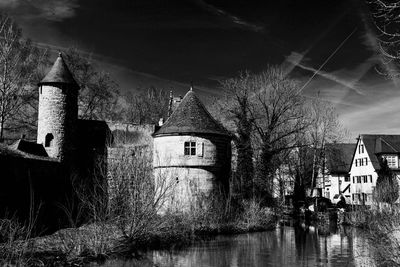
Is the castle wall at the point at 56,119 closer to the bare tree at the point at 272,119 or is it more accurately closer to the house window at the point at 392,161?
the bare tree at the point at 272,119

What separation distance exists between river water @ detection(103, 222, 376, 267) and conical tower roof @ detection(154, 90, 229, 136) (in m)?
6.97

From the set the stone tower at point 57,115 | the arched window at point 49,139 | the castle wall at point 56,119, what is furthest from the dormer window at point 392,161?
the arched window at point 49,139

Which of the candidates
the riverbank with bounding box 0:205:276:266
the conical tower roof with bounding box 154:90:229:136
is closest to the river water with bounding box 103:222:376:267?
the riverbank with bounding box 0:205:276:266

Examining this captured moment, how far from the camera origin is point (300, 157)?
45.2 m

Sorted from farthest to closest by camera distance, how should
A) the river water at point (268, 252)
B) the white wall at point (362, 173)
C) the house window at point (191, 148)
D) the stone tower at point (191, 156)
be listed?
the white wall at point (362, 173) → the house window at point (191, 148) → the stone tower at point (191, 156) → the river water at point (268, 252)

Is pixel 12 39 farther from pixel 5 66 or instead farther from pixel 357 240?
pixel 357 240

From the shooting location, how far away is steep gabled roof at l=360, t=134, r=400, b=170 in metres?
51.0

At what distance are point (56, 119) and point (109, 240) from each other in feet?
52.1

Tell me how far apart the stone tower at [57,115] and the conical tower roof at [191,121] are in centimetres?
733

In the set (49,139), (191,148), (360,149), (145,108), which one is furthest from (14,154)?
(360,149)

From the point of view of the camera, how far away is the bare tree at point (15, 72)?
31.1 m

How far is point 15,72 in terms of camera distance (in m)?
32.7

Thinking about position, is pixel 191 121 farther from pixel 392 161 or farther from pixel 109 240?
pixel 392 161

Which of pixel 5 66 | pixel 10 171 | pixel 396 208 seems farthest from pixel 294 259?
pixel 5 66
